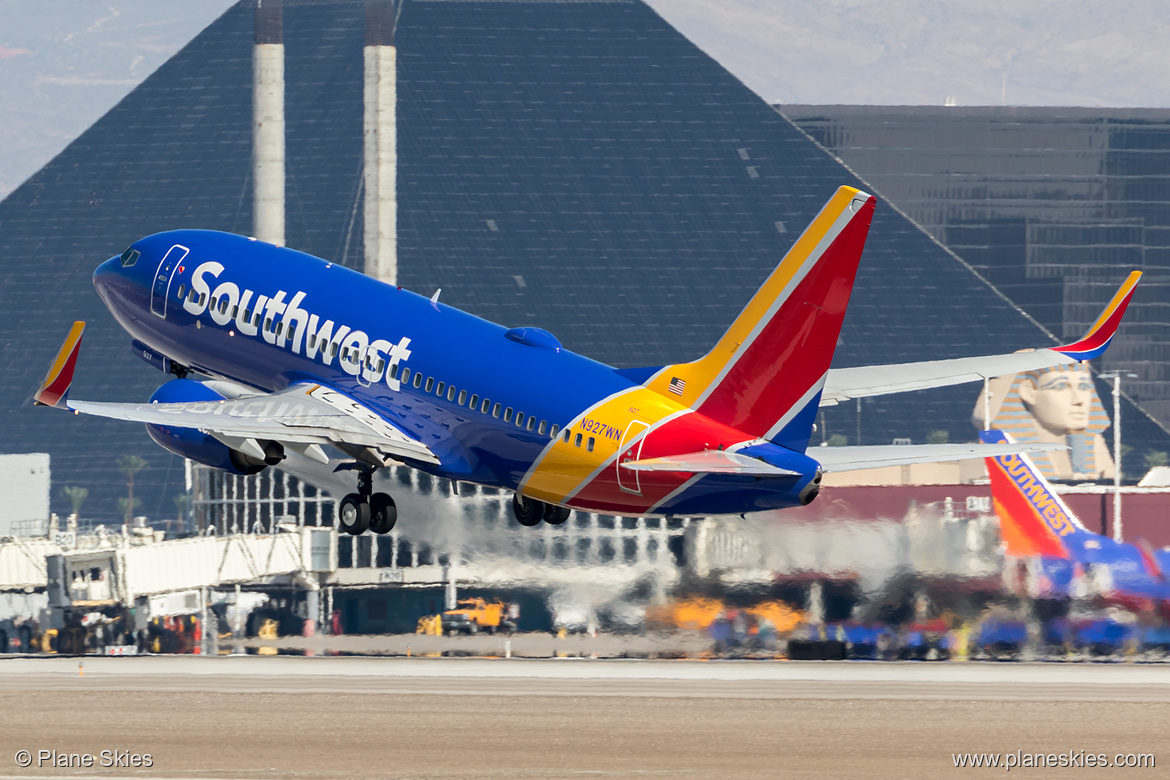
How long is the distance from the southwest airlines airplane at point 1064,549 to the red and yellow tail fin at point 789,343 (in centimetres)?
3150

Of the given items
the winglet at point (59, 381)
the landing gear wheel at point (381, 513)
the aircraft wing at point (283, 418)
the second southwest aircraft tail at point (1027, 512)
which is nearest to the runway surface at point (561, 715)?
the second southwest aircraft tail at point (1027, 512)

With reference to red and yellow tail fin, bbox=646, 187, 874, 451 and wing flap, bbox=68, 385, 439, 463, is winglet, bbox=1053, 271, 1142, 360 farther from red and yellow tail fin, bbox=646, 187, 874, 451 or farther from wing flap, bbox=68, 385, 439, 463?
wing flap, bbox=68, 385, 439, 463

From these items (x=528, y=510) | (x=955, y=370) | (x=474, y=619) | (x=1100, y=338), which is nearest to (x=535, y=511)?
(x=528, y=510)

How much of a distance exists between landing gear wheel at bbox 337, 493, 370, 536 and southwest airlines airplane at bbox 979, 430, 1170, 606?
3175 cm

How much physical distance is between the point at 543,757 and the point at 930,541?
2192cm

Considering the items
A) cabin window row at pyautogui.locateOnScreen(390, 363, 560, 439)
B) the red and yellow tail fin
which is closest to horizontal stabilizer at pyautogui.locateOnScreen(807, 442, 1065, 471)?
the red and yellow tail fin

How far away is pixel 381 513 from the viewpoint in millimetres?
59844

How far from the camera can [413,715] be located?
77688mm

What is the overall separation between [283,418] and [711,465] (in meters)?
12.5

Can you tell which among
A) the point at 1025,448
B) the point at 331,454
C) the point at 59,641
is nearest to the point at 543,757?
the point at 1025,448

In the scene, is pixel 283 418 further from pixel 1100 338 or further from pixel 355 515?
pixel 1100 338

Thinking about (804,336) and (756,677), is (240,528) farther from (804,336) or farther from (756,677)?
(804,336)

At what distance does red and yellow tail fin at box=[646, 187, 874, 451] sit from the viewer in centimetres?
5147

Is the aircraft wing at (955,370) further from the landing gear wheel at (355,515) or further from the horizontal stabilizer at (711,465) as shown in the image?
the landing gear wheel at (355,515)
